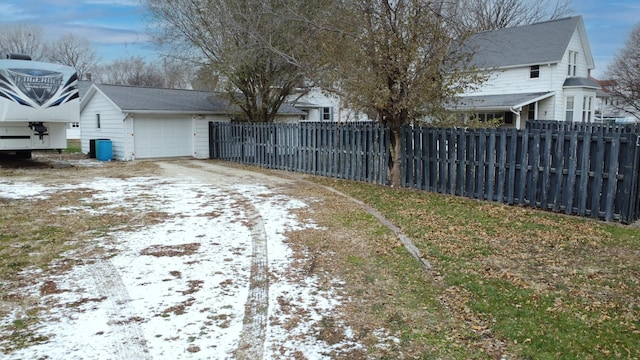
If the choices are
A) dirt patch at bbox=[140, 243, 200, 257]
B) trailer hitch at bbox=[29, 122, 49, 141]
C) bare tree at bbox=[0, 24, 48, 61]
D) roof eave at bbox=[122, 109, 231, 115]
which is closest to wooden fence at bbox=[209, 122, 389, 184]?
roof eave at bbox=[122, 109, 231, 115]

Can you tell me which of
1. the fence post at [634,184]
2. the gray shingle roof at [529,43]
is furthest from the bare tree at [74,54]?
the fence post at [634,184]

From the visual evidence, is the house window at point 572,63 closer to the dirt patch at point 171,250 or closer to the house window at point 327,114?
the house window at point 327,114

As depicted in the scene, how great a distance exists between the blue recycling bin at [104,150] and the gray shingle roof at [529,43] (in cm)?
1689

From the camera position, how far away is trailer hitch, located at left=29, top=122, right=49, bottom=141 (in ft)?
47.8

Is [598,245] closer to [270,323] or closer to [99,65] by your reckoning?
[270,323]

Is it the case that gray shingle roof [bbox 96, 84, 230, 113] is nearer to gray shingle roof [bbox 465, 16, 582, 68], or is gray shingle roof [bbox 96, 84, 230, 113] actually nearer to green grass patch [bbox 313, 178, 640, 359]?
gray shingle roof [bbox 465, 16, 582, 68]

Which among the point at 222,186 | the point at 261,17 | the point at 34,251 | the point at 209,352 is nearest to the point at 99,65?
the point at 261,17

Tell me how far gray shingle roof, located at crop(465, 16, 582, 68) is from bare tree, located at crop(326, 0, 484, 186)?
41.1ft

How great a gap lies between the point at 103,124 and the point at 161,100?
2.65 meters

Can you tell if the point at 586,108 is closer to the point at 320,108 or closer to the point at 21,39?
the point at 320,108

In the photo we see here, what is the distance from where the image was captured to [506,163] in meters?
9.12

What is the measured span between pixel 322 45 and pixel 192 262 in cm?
746

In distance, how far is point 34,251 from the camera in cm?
582

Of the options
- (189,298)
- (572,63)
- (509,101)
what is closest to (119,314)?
(189,298)
